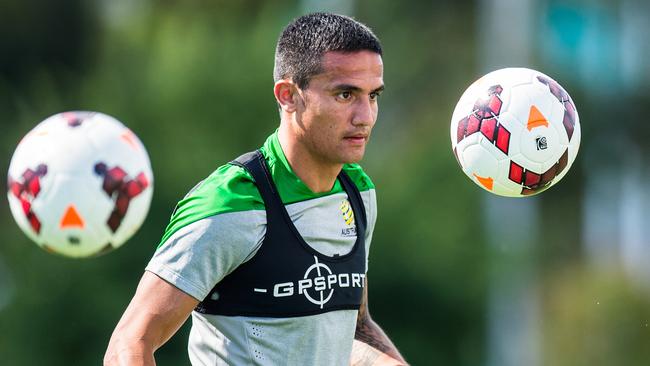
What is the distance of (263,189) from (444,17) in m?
34.3

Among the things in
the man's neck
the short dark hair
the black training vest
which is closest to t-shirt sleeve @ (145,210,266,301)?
the black training vest

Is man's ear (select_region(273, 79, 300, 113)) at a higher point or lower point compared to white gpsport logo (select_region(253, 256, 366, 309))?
higher

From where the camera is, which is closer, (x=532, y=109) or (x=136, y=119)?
(x=532, y=109)

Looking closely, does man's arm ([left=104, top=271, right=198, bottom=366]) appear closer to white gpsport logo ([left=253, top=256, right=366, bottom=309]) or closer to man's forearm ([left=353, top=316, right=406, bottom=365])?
white gpsport logo ([left=253, top=256, right=366, bottom=309])

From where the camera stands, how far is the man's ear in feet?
27.1

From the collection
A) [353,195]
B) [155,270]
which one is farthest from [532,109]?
[155,270]

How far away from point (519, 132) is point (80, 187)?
9.97 feet

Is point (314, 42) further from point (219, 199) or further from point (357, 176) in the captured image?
point (219, 199)

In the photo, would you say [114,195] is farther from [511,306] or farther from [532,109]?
[511,306]

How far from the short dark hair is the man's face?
0.15 feet

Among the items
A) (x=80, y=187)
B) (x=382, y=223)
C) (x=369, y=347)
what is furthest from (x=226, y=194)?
(x=382, y=223)

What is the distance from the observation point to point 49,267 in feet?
81.3

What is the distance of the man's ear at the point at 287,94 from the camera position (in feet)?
27.1

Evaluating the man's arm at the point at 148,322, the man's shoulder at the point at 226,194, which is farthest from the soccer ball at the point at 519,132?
the man's arm at the point at 148,322
